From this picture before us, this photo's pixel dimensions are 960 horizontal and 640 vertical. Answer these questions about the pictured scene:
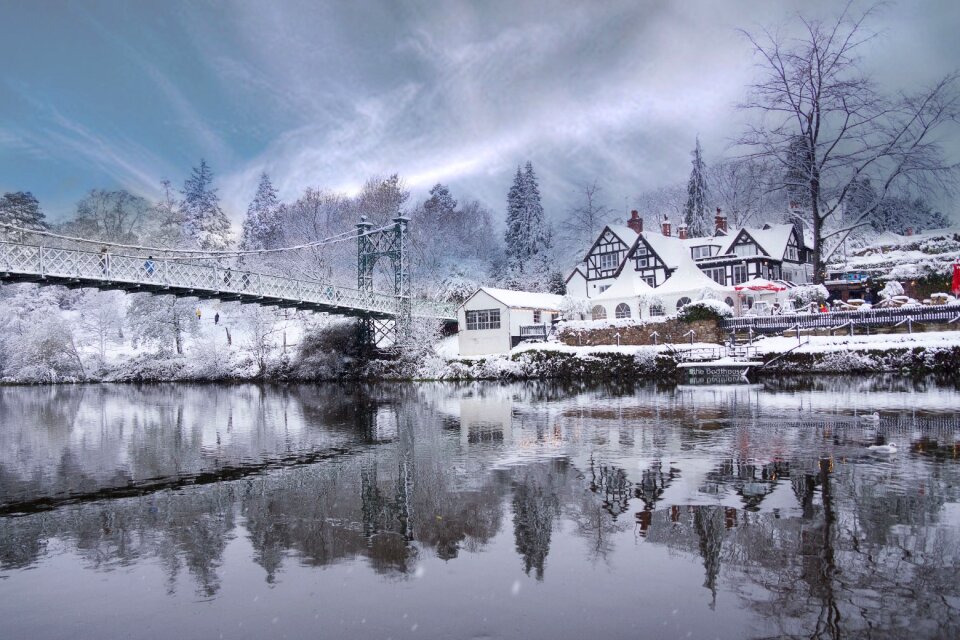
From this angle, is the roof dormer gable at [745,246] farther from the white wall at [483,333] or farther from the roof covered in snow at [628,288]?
the white wall at [483,333]

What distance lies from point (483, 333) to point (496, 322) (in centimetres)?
115

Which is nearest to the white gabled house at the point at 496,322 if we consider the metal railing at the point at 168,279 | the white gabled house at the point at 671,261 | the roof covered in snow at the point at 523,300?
the roof covered in snow at the point at 523,300

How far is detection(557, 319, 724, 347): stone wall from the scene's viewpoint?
36.1 m

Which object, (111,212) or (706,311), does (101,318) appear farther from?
(706,311)

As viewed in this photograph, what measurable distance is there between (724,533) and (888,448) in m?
5.65

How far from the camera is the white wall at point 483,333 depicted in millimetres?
44469

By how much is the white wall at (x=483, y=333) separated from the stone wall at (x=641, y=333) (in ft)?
13.9

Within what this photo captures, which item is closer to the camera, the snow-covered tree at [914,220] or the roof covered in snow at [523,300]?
the roof covered in snow at [523,300]

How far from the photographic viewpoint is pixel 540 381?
36.6 metres

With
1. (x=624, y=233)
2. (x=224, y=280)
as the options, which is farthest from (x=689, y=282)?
(x=224, y=280)

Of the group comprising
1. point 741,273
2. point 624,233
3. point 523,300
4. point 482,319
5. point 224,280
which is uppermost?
point 624,233

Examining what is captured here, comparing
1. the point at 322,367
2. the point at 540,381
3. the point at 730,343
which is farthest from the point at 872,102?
the point at 322,367

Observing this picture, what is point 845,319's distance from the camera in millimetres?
33000

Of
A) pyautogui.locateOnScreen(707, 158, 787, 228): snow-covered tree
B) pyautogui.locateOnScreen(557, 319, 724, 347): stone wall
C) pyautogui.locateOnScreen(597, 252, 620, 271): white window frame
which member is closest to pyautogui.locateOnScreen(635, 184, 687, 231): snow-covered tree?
pyautogui.locateOnScreen(707, 158, 787, 228): snow-covered tree
